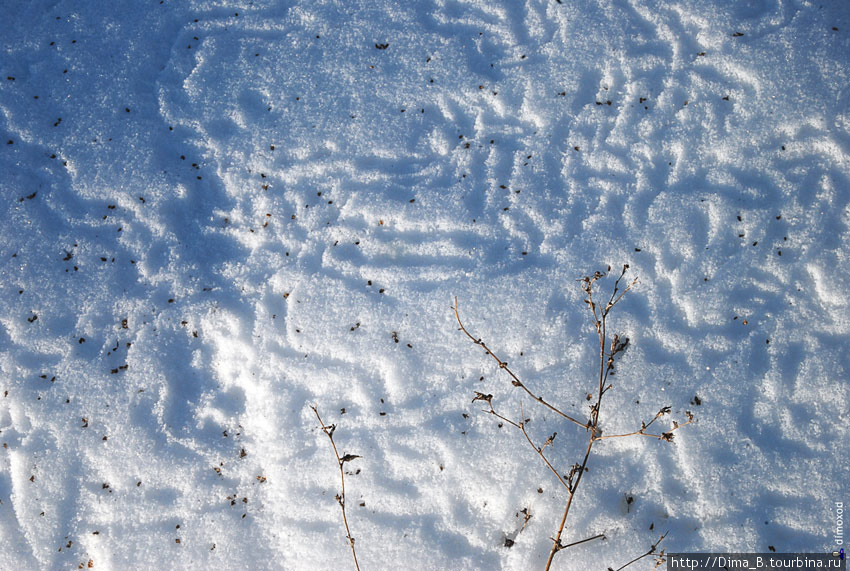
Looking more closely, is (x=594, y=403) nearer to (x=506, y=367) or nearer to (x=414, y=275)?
(x=506, y=367)

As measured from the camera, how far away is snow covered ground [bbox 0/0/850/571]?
192 cm

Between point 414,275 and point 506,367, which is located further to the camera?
point 414,275

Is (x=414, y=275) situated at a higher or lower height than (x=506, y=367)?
higher

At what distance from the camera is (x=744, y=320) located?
6.42 ft

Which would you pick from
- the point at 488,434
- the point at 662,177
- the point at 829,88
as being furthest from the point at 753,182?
the point at 488,434

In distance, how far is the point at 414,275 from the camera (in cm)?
207

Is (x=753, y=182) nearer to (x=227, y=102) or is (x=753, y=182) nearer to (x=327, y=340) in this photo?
(x=327, y=340)

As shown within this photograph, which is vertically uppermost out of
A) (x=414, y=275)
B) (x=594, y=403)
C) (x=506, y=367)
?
(x=414, y=275)

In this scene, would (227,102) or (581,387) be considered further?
(227,102)

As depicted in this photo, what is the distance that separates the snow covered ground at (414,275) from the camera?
1917 millimetres

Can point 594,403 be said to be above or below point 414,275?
below

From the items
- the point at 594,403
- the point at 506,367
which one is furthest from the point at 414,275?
the point at 594,403

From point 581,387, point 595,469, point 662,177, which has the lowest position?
point 595,469

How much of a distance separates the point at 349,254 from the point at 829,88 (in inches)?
80.6
